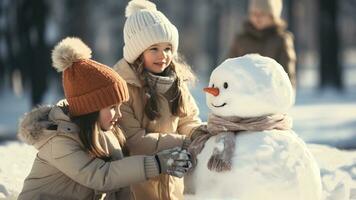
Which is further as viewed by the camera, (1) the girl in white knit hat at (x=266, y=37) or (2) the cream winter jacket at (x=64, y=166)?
(1) the girl in white knit hat at (x=266, y=37)

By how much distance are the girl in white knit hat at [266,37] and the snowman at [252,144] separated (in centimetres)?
350

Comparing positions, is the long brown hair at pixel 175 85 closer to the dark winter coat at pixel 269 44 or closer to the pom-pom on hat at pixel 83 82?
the pom-pom on hat at pixel 83 82

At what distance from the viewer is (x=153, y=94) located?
4758 mm

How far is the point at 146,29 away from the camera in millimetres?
4809

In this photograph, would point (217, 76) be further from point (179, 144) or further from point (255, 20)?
point (255, 20)

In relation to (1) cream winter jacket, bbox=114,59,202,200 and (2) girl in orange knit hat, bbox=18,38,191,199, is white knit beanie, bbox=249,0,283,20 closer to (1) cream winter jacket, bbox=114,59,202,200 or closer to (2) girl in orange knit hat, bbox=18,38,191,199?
(1) cream winter jacket, bbox=114,59,202,200

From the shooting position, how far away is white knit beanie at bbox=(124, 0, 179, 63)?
4809 millimetres

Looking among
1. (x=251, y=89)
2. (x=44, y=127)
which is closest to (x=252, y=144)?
(x=251, y=89)

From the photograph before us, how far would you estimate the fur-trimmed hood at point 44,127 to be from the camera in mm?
4116

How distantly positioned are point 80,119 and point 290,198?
1182 millimetres

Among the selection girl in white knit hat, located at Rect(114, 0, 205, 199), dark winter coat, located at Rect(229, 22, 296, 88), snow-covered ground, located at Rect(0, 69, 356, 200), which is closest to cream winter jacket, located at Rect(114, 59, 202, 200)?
girl in white knit hat, located at Rect(114, 0, 205, 199)

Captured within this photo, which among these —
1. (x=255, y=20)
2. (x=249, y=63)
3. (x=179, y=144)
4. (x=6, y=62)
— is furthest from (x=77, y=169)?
(x=6, y=62)

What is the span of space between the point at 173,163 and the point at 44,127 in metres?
0.70

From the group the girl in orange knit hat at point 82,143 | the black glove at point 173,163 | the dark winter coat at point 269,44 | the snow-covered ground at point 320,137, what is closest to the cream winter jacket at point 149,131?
the girl in orange knit hat at point 82,143
